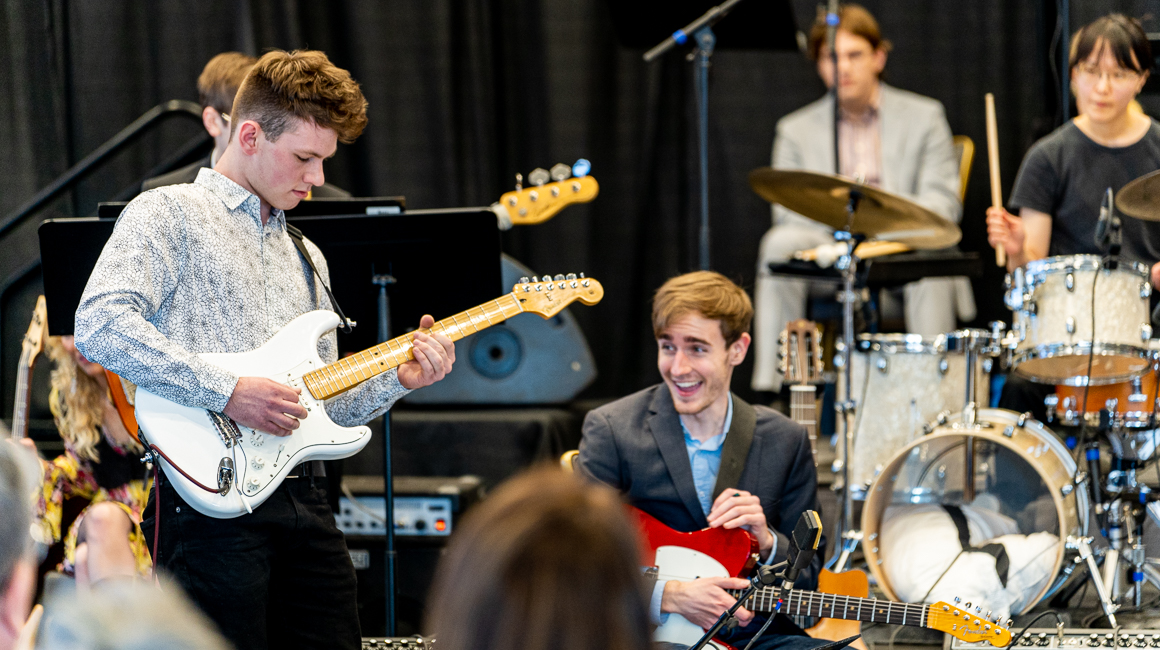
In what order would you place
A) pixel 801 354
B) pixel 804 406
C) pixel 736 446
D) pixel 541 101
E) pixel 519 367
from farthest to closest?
pixel 541 101 → pixel 519 367 → pixel 801 354 → pixel 804 406 → pixel 736 446

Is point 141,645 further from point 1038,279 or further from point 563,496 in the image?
point 1038,279

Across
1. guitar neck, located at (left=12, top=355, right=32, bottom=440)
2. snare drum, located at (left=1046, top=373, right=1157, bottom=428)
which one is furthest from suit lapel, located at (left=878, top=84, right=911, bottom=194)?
guitar neck, located at (left=12, top=355, right=32, bottom=440)

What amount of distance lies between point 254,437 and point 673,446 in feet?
4.07

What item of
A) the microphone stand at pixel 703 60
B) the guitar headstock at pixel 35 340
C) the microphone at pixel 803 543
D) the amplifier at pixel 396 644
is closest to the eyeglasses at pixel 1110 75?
the microphone stand at pixel 703 60

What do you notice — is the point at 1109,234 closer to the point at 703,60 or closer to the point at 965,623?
the point at 703,60

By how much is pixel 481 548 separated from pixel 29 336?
3.59 m

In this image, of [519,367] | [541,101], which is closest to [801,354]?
[519,367]

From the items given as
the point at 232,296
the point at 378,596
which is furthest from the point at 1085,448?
the point at 232,296

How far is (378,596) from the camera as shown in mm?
4355

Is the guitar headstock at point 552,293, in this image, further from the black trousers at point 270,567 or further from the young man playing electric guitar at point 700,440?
the black trousers at point 270,567

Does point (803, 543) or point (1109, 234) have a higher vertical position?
point (1109, 234)

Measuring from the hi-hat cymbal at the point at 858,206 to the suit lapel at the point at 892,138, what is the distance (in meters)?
0.84

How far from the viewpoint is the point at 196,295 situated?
2703 millimetres

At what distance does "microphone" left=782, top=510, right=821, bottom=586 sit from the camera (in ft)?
7.22
